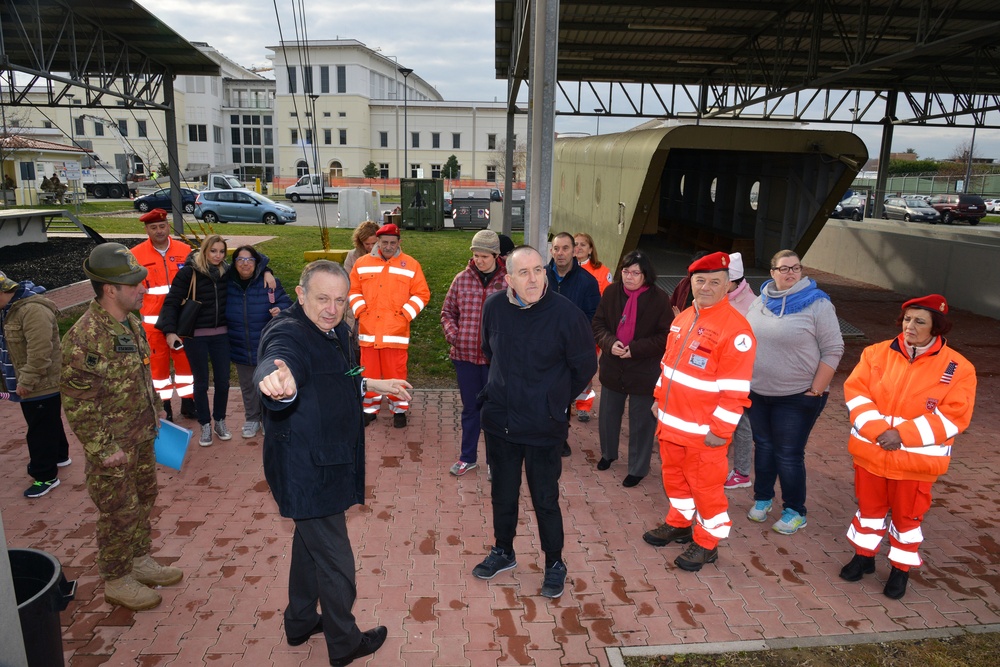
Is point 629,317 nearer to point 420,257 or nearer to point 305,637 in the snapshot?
point 305,637

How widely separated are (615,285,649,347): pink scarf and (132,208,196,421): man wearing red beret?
4.00 m

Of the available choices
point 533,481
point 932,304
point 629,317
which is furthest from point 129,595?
point 932,304

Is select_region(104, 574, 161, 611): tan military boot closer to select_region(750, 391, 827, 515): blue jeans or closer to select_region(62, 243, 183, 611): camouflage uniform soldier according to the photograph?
select_region(62, 243, 183, 611): camouflage uniform soldier

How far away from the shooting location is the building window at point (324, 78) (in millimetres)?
62625

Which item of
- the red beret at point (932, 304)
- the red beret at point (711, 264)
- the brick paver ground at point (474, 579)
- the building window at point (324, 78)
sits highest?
the building window at point (324, 78)

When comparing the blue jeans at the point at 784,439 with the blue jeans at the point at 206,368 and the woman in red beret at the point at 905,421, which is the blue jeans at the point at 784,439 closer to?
the woman in red beret at the point at 905,421

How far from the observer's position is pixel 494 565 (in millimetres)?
4258

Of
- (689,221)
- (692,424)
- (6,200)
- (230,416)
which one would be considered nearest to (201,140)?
(6,200)

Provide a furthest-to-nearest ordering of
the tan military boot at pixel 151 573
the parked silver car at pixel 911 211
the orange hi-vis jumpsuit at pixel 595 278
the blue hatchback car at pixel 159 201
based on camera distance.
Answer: the parked silver car at pixel 911 211 → the blue hatchback car at pixel 159 201 → the orange hi-vis jumpsuit at pixel 595 278 → the tan military boot at pixel 151 573

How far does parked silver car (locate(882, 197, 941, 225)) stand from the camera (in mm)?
32344

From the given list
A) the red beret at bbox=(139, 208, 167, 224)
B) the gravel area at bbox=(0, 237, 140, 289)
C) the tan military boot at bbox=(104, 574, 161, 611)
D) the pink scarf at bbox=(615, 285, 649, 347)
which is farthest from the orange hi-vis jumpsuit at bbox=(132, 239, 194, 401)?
the gravel area at bbox=(0, 237, 140, 289)

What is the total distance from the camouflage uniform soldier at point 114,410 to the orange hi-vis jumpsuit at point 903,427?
4.16 metres

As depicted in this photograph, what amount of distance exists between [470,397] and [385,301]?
132 cm

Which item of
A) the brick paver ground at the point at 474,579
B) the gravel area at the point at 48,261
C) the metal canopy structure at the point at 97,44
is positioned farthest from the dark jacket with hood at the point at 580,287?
the gravel area at the point at 48,261
